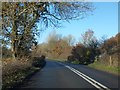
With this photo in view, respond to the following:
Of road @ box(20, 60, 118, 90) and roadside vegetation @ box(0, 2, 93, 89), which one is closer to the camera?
road @ box(20, 60, 118, 90)

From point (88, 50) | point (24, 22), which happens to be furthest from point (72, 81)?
point (88, 50)

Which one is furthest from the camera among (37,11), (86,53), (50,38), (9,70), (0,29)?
(50,38)

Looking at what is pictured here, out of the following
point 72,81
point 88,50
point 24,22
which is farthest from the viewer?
point 88,50

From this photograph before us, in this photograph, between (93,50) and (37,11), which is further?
(93,50)

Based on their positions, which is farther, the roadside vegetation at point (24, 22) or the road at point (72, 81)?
the roadside vegetation at point (24, 22)

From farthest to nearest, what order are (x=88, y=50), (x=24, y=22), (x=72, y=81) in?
(x=88, y=50)
(x=24, y=22)
(x=72, y=81)

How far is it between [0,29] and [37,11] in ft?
24.2

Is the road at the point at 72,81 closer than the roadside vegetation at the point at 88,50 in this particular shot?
Yes

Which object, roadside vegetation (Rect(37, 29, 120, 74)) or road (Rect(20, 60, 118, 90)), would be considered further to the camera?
roadside vegetation (Rect(37, 29, 120, 74))

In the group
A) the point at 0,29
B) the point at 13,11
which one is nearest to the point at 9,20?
the point at 13,11

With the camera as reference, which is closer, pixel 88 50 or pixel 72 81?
pixel 72 81

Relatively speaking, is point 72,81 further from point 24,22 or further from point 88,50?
point 88,50

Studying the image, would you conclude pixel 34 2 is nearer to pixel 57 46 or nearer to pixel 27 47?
pixel 27 47

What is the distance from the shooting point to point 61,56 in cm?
11594
